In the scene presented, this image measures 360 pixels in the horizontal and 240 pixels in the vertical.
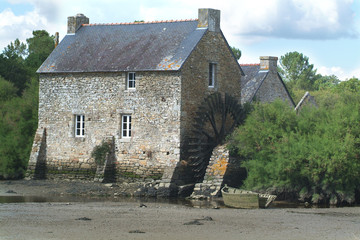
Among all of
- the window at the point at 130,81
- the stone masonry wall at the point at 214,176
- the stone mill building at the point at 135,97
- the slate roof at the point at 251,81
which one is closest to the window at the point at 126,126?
the stone mill building at the point at 135,97

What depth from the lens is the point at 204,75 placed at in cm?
2933

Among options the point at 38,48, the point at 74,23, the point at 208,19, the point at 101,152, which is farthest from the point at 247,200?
the point at 38,48

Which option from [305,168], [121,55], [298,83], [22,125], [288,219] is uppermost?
[298,83]

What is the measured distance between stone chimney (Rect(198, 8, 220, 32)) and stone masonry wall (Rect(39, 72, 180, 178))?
10.1 ft

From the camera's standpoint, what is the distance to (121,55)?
98.3ft

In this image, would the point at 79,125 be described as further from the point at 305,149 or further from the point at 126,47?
the point at 305,149

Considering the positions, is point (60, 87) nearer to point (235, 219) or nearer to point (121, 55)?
point (121, 55)

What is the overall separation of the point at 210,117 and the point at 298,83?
47.3m

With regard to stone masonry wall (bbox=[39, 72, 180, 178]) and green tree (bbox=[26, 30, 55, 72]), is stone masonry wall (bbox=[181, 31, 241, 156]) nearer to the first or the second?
stone masonry wall (bbox=[39, 72, 180, 178])

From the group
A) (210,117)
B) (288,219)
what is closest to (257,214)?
(288,219)

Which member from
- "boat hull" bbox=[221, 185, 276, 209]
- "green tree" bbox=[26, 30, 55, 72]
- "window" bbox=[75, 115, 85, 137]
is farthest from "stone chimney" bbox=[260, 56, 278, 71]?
"boat hull" bbox=[221, 185, 276, 209]

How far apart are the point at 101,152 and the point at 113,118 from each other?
→ 5.22ft

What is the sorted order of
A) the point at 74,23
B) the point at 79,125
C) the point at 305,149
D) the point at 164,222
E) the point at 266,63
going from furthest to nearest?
the point at 266,63 < the point at 74,23 < the point at 79,125 < the point at 305,149 < the point at 164,222

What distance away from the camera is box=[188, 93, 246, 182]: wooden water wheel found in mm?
28000
